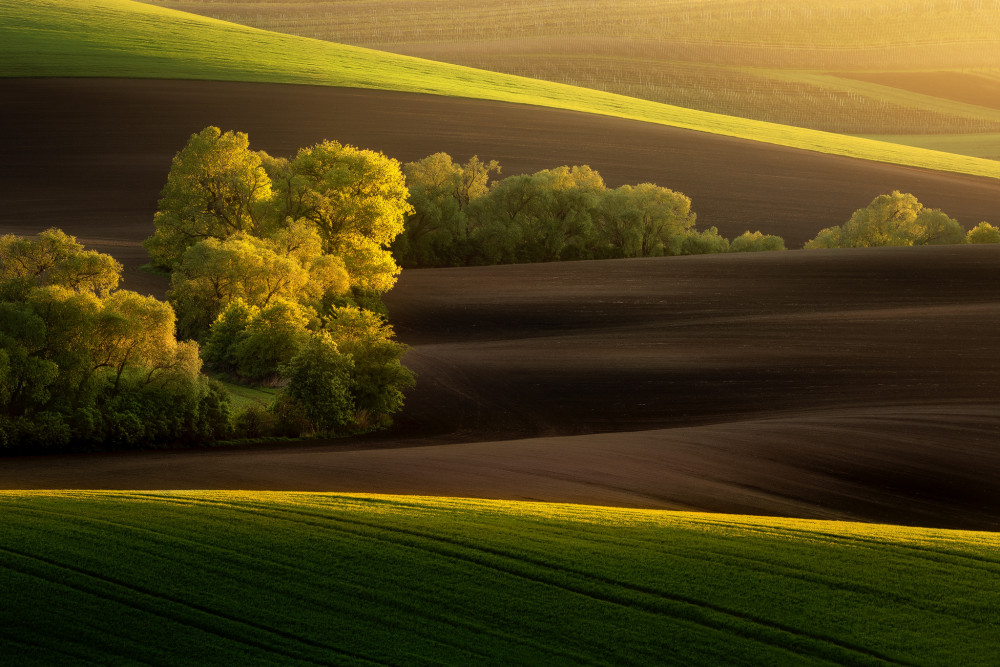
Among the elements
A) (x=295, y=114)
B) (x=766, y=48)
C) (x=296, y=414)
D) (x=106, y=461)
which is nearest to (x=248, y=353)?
(x=296, y=414)

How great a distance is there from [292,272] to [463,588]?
29377 millimetres

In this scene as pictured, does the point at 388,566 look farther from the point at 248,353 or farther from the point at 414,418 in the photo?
the point at 248,353

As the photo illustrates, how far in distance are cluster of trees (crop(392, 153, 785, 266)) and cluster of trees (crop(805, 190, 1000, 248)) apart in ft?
28.1

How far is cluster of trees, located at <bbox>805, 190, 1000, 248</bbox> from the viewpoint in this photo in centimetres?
7000

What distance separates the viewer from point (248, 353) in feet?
127

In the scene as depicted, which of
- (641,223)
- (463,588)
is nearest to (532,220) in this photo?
(641,223)

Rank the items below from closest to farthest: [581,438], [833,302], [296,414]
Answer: [581,438] < [296,414] < [833,302]

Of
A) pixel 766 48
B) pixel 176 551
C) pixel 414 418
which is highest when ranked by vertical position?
pixel 766 48

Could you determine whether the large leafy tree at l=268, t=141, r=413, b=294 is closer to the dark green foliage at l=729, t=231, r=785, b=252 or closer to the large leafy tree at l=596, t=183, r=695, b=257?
the large leafy tree at l=596, t=183, r=695, b=257

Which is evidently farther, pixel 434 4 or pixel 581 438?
pixel 434 4

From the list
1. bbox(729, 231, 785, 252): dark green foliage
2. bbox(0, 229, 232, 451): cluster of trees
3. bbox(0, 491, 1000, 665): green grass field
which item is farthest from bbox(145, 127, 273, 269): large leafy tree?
bbox(0, 491, 1000, 665): green grass field

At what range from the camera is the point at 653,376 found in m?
39.2

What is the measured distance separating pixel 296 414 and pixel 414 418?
13.3ft

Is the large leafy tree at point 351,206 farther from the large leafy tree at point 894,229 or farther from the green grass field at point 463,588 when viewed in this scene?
the large leafy tree at point 894,229
